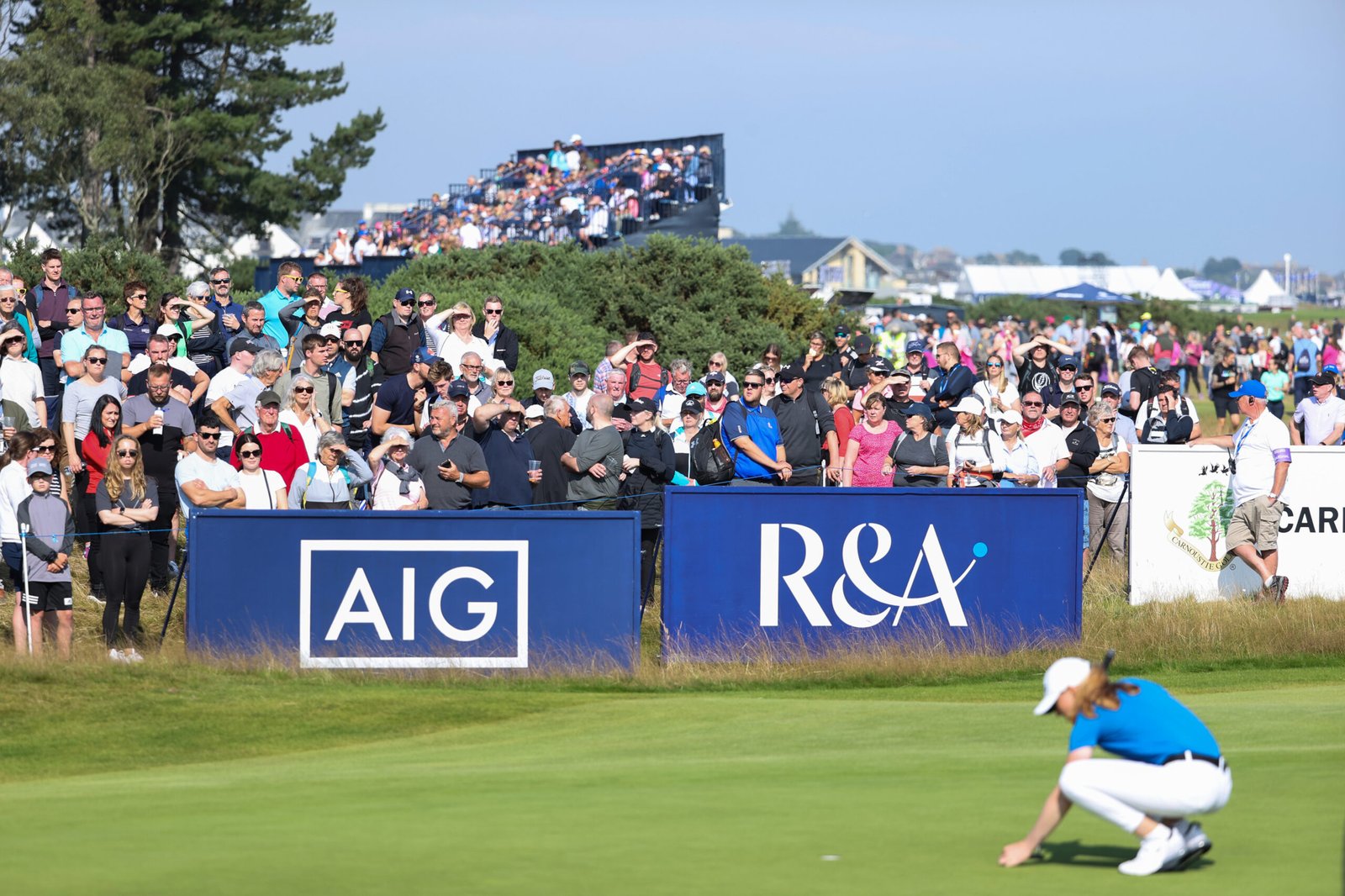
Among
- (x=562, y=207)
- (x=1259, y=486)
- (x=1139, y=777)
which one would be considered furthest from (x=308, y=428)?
(x=562, y=207)

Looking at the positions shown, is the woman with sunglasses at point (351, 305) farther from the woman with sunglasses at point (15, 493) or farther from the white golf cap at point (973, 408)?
the white golf cap at point (973, 408)

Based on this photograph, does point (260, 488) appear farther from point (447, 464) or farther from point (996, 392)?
point (996, 392)

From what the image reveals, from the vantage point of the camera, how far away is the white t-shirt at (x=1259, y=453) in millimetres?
15672

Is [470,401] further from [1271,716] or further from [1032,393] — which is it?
[1271,716]

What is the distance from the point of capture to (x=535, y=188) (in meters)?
44.2

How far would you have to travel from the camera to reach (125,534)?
13.6 metres

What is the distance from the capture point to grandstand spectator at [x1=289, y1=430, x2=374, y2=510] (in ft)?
46.9

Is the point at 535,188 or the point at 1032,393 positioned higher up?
the point at 535,188

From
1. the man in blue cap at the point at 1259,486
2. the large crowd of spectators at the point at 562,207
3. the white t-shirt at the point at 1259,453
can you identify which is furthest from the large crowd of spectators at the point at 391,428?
the large crowd of spectators at the point at 562,207

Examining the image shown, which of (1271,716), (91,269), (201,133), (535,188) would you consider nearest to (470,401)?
(1271,716)

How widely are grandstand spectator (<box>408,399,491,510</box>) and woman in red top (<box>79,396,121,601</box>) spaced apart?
2.48m

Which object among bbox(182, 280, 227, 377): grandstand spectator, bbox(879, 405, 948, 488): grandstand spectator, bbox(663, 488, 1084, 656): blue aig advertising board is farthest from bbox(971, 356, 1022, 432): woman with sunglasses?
bbox(182, 280, 227, 377): grandstand spectator

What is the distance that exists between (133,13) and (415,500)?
41.8 meters

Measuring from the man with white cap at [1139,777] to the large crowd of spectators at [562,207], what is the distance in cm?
2952
